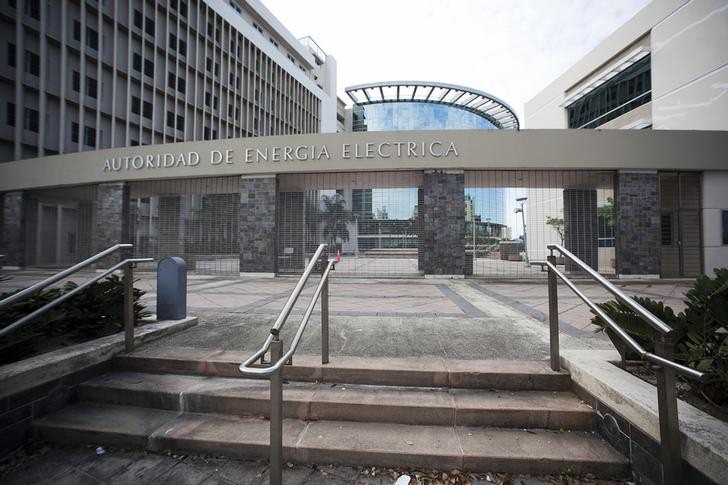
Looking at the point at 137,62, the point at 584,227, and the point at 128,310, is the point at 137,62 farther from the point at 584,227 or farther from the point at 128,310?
the point at 584,227

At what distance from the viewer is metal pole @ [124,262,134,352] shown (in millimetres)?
3203

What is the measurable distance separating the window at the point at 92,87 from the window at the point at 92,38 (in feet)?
8.04

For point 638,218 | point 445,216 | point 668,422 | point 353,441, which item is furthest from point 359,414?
point 638,218

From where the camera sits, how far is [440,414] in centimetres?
238

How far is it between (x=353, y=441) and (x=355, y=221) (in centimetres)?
908

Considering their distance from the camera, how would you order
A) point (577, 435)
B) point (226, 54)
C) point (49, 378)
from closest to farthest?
point (577, 435)
point (49, 378)
point (226, 54)

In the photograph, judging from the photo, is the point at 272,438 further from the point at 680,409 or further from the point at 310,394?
the point at 680,409

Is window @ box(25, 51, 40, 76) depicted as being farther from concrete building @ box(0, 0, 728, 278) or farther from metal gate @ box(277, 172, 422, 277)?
metal gate @ box(277, 172, 422, 277)

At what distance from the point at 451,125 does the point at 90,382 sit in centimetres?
4537

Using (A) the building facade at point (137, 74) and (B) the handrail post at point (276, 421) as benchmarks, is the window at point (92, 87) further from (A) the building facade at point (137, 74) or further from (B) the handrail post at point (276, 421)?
(B) the handrail post at point (276, 421)

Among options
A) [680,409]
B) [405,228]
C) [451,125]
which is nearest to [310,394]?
[680,409]

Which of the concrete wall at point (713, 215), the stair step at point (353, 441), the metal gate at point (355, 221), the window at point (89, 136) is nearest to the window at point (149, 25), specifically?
the window at point (89, 136)

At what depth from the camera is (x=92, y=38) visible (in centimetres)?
2269

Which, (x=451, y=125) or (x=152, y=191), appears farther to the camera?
(x=451, y=125)
